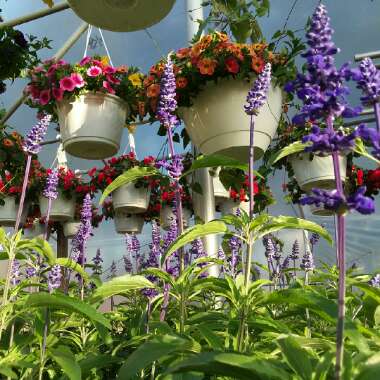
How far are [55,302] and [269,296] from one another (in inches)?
18.7

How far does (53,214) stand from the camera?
4.12 meters

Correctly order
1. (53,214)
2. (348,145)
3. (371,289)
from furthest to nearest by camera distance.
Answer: (53,214)
(371,289)
(348,145)

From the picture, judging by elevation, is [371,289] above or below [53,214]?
below

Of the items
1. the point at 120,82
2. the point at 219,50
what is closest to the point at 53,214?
the point at 120,82

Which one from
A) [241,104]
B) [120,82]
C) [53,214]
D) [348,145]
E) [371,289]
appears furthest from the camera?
[53,214]

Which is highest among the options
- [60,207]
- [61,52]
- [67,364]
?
[61,52]

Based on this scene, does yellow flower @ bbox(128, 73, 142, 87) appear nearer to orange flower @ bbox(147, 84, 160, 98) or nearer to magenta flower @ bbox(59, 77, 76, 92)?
magenta flower @ bbox(59, 77, 76, 92)

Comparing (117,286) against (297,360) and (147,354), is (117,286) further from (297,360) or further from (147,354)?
(297,360)

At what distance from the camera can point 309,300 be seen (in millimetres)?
956

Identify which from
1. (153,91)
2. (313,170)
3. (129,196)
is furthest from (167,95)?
(129,196)

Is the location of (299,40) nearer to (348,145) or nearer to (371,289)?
(371,289)

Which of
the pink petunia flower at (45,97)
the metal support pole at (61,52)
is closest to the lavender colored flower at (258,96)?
the pink petunia flower at (45,97)

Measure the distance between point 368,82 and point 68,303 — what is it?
28.9 inches

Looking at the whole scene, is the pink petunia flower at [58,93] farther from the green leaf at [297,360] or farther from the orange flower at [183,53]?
the green leaf at [297,360]
